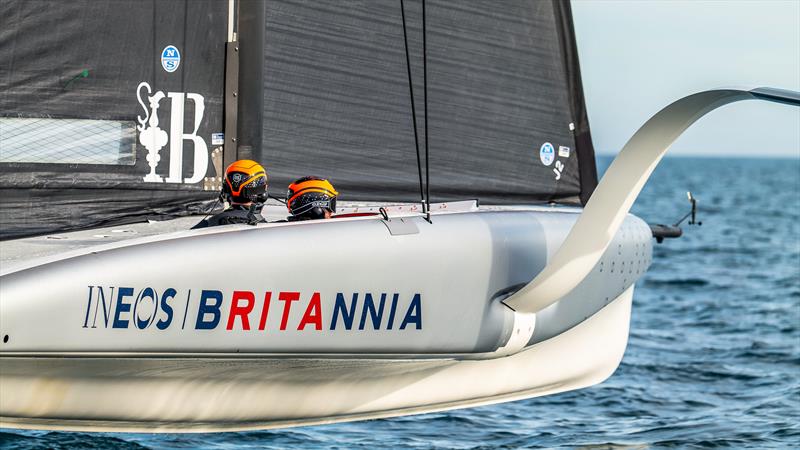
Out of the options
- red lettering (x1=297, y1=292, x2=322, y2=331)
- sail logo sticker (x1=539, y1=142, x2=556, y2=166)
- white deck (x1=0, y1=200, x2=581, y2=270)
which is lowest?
red lettering (x1=297, y1=292, x2=322, y2=331)

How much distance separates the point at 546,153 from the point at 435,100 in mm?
687

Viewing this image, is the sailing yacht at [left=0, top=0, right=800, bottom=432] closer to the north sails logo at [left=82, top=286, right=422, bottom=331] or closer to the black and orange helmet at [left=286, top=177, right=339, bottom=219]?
the north sails logo at [left=82, top=286, right=422, bottom=331]

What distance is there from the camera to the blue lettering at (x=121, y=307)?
189 inches

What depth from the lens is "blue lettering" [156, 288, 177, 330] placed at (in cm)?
488

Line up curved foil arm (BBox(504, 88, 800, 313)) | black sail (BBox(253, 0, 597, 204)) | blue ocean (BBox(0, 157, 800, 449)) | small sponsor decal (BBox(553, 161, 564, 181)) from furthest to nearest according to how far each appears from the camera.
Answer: small sponsor decal (BBox(553, 161, 564, 181)) → blue ocean (BBox(0, 157, 800, 449)) → black sail (BBox(253, 0, 597, 204)) → curved foil arm (BBox(504, 88, 800, 313))

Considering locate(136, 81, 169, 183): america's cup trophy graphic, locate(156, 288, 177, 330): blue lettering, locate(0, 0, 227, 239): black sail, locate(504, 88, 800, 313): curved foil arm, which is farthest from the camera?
locate(136, 81, 169, 183): america's cup trophy graphic

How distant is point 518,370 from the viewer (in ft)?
22.2

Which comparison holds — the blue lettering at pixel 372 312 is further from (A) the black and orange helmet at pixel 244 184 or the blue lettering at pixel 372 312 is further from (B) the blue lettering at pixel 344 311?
(A) the black and orange helmet at pixel 244 184

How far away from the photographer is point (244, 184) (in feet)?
18.3

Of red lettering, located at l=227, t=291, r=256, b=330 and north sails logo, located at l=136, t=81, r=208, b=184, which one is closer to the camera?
red lettering, located at l=227, t=291, r=256, b=330

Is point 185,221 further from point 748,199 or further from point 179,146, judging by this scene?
point 748,199

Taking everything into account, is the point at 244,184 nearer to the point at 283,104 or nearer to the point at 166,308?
the point at 166,308

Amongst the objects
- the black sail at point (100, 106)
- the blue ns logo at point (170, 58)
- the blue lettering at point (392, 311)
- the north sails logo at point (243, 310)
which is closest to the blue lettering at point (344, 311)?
the north sails logo at point (243, 310)

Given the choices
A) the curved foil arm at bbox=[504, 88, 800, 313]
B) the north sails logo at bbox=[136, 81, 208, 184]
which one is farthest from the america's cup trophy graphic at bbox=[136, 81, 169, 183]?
the curved foil arm at bbox=[504, 88, 800, 313]
